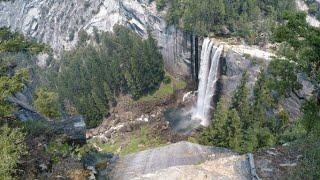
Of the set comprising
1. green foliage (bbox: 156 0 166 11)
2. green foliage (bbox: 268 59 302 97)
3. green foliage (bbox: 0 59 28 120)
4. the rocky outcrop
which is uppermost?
green foliage (bbox: 0 59 28 120)

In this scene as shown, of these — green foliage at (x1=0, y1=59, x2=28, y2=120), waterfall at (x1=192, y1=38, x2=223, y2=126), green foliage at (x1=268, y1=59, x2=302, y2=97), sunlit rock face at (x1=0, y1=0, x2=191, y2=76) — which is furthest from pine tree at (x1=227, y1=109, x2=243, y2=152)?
sunlit rock face at (x1=0, y1=0, x2=191, y2=76)

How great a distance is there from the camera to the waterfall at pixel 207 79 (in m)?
65.2

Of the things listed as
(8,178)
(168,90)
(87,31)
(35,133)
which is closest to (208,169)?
(35,133)

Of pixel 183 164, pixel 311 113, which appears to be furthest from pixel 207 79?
pixel 183 164

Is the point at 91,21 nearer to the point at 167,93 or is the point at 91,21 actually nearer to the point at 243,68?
the point at 167,93

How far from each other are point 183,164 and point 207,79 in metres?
48.1

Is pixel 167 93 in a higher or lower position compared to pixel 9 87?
lower

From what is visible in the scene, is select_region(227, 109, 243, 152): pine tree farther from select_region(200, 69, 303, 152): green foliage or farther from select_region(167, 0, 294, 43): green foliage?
select_region(167, 0, 294, 43): green foliage

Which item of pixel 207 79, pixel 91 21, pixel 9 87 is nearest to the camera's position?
pixel 9 87

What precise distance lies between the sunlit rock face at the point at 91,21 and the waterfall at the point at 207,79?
13181mm

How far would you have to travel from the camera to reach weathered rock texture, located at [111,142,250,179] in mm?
18719

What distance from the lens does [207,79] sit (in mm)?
67938

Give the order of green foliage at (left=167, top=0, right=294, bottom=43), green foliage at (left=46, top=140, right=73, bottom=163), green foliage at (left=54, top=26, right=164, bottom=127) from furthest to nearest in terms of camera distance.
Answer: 1. green foliage at (left=54, top=26, right=164, bottom=127)
2. green foliage at (left=167, top=0, right=294, bottom=43)
3. green foliage at (left=46, top=140, right=73, bottom=163)

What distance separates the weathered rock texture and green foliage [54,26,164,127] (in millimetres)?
59428
